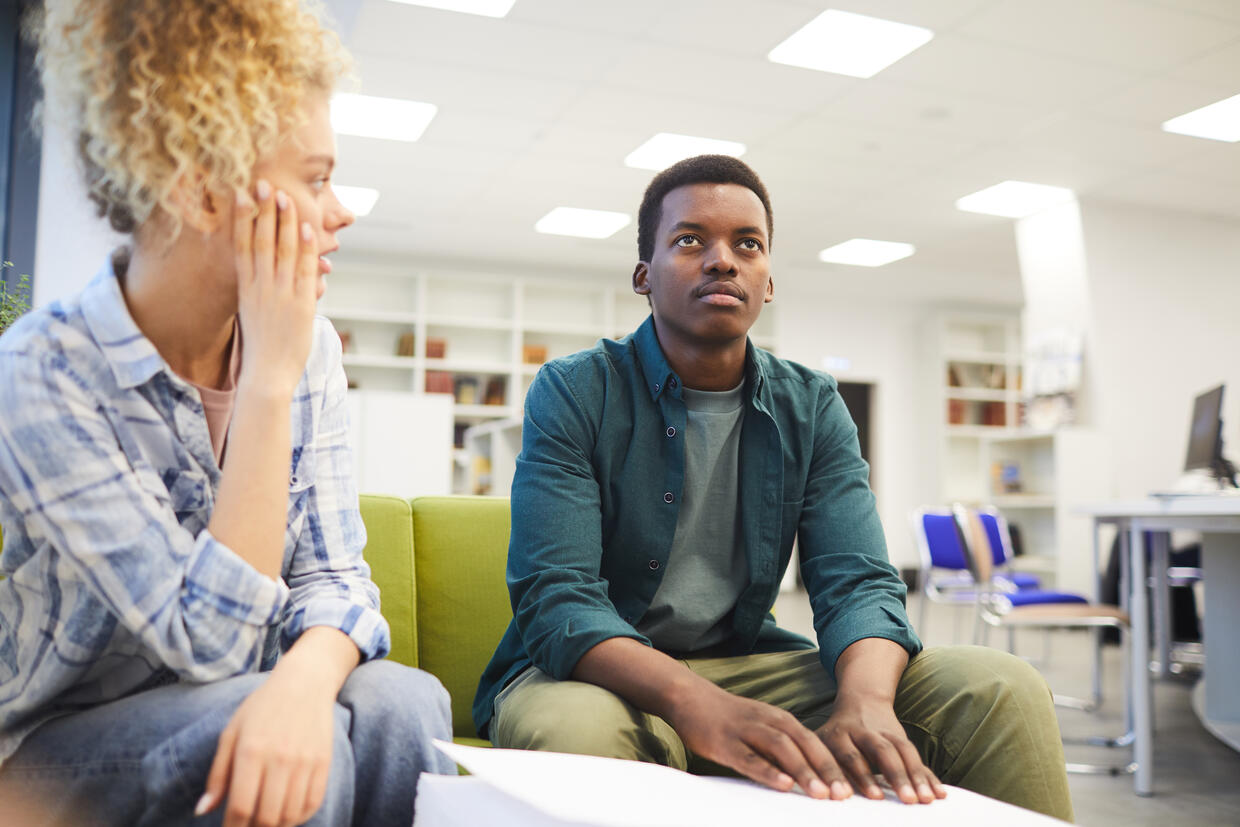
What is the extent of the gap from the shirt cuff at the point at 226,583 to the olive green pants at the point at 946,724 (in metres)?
0.38

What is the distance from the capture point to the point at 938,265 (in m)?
8.76

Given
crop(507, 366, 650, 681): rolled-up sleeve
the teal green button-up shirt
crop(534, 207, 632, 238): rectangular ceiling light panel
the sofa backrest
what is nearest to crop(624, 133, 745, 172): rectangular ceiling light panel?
crop(534, 207, 632, 238): rectangular ceiling light panel

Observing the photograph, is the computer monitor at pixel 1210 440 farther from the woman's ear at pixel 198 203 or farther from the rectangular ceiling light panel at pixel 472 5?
the woman's ear at pixel 198 203

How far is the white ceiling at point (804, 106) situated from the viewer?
4.30 m

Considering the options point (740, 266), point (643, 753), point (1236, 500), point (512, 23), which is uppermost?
point (512, 23)

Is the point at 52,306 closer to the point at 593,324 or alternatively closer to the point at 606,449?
the point at 606,449

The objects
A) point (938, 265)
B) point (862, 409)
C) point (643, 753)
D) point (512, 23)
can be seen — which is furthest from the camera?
point (862, 409)

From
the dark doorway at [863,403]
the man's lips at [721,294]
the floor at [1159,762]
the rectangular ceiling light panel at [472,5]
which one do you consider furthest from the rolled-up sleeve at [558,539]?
the dark doorway at [863,403]

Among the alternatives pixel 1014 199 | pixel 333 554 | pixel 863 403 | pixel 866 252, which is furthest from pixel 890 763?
pixel 863 403

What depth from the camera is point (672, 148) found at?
234 inches

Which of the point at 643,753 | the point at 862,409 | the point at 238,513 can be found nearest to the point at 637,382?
the point at 643,753

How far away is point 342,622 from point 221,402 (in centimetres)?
25

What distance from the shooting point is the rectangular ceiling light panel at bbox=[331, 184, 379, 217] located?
6.85 m

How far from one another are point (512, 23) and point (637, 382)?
3.38 meters
